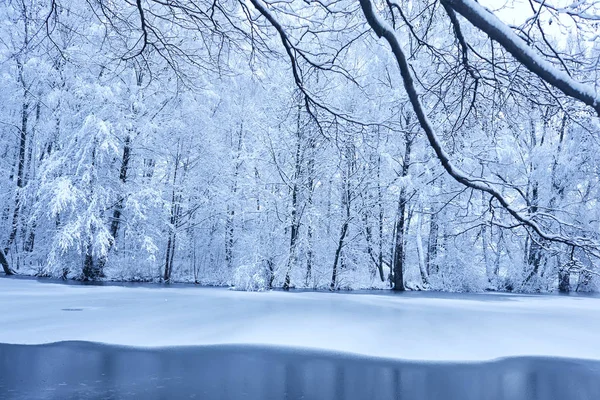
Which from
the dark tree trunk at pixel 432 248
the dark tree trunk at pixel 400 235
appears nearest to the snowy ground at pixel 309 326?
the dark tree trunk at pixel 400 235

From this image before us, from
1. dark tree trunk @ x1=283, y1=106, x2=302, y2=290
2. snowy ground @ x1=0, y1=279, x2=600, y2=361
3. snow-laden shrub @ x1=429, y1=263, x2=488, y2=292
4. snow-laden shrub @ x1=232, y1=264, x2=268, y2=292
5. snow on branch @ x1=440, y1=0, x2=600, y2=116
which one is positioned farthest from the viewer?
snow-laden shrub @ x1=429, y1=263, x2=488, y2=292

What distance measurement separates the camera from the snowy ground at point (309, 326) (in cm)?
520

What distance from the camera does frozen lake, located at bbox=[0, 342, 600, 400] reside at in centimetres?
348

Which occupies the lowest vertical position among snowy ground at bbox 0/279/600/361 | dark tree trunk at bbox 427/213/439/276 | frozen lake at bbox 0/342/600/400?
frozen lake at bbox 0/342/600/400

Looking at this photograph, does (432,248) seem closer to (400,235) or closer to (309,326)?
(400,235)

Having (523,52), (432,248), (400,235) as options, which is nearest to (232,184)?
(400,235)

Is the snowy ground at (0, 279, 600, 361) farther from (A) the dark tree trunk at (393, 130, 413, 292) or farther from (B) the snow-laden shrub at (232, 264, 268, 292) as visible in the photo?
(A) the dark tree trunk at (393, 130, 413, 292)

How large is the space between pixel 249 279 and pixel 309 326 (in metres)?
7.14

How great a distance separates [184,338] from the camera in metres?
5.30

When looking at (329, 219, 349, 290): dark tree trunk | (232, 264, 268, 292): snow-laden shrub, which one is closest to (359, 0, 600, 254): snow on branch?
(232, 264, 268, 292): snow-laden shrub

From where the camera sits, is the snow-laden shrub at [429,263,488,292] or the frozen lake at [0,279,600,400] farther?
the snow-laden shrub at [429,263,488,292]

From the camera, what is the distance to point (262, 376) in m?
3.96

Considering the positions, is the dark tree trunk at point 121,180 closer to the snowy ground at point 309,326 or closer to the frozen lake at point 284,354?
the snowy ground at point 309,326

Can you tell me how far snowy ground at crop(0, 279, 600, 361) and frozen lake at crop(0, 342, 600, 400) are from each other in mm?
358
